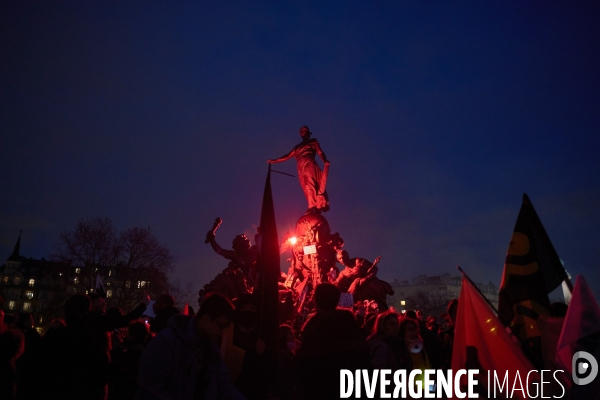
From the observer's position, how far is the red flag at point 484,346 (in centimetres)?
427

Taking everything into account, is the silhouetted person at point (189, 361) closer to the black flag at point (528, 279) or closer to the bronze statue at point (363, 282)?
the black flag at point (528, 279)

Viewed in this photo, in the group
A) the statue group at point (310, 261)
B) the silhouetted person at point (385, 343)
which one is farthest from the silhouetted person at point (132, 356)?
the statue group at point (310, 261)

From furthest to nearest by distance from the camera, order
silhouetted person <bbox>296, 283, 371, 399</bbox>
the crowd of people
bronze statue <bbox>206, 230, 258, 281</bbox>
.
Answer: bronze statue <bbox>206, 230, 258, 281</bbox>
silhouetted person <bbox>296, 283, 371, 399</bbox>
the crowd of people

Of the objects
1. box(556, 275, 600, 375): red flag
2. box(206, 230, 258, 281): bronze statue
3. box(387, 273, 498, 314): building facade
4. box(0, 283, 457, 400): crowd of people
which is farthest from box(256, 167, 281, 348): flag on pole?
box(387, 273, 498, 314): building facade

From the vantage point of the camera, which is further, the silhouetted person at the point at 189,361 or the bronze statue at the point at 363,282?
the bronze statue at the point at 363,282

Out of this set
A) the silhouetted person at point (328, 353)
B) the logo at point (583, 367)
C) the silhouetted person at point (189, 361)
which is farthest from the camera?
the logo at point (583, 367)

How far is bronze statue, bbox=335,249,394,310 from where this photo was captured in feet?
51.8

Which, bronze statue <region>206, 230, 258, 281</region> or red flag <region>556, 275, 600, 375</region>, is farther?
bronze statue <region>206, 230, 258, 281</region>

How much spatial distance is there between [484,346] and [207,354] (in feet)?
8.81

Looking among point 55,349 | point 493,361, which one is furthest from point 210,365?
point 493,361

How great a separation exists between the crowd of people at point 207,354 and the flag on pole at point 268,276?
117mm

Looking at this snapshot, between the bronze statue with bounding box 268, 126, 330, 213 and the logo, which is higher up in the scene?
the bronze statue with bounding box 268, 126, 330, 213

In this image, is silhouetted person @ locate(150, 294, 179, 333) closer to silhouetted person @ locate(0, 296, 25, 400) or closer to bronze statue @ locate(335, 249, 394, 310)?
silhouetted person @ locate(0, 296, 25, 400)

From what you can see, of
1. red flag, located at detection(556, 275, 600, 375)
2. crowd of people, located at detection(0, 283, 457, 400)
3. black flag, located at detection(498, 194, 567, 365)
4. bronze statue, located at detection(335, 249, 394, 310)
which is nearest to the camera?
crowd of people, located at detection(0, 283, 457, 400)
